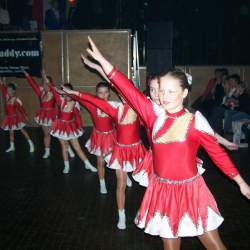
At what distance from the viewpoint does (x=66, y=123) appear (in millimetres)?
6918

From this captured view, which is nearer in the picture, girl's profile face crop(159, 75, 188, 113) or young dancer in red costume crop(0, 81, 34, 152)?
girl's profile face crop(159, 75, 188, 113)

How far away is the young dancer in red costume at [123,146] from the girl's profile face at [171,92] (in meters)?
1.67

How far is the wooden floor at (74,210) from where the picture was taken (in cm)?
429

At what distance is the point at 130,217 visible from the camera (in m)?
4.98

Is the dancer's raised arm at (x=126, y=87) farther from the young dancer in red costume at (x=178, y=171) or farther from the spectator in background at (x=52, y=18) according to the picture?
the spectator in background at (x=52, y=18)

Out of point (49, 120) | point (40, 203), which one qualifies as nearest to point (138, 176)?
point (40, 203)

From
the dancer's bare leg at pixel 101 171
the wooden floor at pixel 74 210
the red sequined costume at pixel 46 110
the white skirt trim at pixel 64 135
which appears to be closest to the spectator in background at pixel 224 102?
the wooden floor at pixel 74 210

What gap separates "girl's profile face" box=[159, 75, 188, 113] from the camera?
8.96ft

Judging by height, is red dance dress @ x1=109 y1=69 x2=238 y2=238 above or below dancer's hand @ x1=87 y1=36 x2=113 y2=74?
below

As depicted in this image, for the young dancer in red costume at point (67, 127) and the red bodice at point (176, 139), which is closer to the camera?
the red bodice at point (176, 139)

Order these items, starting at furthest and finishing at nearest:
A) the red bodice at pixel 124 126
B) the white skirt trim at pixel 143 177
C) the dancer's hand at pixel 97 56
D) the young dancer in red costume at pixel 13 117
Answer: the young dancer in red costume at pixel 13 117, the red bodice at pixel 124 126, the white skirt trim at pixel 143 177, the dancer's hand at pixel 97 56

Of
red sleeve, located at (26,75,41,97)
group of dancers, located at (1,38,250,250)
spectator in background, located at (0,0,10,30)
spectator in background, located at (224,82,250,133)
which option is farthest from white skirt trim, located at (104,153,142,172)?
spectator in background, located at (0,0,10,30)

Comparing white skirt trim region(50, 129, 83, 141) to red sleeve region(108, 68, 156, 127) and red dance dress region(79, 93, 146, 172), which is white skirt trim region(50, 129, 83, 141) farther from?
red sleeve region(108, 68, 156, 127)

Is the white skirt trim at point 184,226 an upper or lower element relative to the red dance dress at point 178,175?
lower
